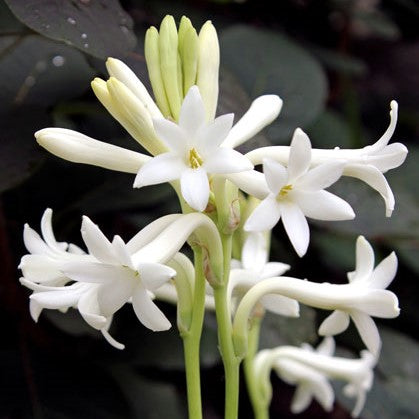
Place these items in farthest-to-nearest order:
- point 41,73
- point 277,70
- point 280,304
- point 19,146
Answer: point 277,70 → point 41,73 → point 19,146 → point 280,304

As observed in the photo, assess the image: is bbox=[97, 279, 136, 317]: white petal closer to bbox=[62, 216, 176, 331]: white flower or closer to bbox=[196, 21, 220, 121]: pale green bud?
bbox=[62, 216, 176, 331]: white flower

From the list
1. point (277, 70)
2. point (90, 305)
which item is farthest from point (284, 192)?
point (277, 70)

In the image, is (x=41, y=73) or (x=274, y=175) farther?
(x=41, y=73)

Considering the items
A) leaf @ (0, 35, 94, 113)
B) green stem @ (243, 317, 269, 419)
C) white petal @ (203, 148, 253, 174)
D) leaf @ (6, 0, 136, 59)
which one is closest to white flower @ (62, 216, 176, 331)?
white petal @ (203, 148, 253, 174)

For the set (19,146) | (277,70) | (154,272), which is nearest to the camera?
(154,272)

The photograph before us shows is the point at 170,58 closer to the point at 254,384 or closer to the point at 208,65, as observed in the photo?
the point at 208,65

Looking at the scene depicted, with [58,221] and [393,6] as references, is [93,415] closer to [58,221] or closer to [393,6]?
[58,221]

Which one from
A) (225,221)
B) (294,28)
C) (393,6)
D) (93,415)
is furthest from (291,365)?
(393,6)
